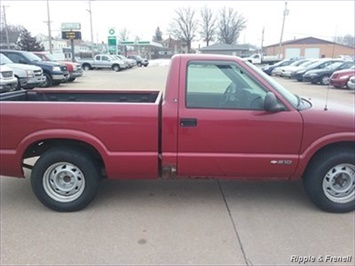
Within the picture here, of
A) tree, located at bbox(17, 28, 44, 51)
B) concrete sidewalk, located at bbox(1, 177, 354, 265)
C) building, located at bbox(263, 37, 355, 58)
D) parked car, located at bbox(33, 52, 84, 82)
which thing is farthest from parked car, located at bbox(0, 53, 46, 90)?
building, located at bbox(263, 37, 355, 58)

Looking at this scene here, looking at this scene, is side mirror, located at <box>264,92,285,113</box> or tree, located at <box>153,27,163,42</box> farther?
tree, located at <box>153,27,163,42</box>

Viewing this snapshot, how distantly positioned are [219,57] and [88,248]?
8.00ft

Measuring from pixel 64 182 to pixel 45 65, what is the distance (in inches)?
586

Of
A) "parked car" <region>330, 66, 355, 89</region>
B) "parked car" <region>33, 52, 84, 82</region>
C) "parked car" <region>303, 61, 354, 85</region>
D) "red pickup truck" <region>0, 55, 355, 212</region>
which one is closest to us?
"red pickup truck" <region>0, 55, 355, 212</region>

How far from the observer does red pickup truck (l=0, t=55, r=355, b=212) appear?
367 centimetres

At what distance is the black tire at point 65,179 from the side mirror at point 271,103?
201 centimetres

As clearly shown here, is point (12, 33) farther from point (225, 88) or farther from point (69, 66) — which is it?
point (225, 88)

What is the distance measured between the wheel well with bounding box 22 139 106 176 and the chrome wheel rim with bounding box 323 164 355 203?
259cm

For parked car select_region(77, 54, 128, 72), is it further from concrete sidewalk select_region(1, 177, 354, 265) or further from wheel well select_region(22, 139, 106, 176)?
wheel well select_region(22, 139, 106, 176)

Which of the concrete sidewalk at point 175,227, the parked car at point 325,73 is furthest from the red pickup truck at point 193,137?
the parked car at point 325,73

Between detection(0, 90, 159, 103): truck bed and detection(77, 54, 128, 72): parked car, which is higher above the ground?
detection(0, 90, 159, 103): truck bed

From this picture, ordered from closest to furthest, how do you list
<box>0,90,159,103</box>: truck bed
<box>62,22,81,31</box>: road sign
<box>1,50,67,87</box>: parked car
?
1. <box>0,90,159,103</box>: truck bed
2. <box>1,50,67,87</box>: parked car
3. <box>62,22,81,31</box>: road sign

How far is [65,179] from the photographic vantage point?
3.92m

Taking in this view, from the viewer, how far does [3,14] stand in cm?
6050
